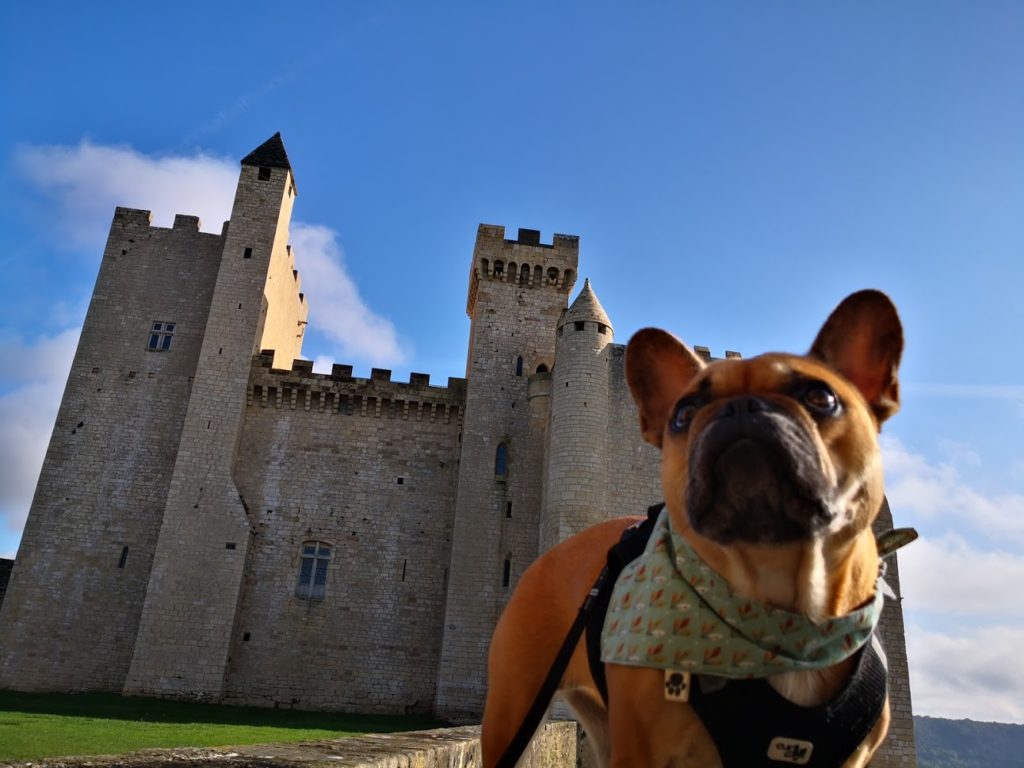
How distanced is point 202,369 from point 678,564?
932 inches

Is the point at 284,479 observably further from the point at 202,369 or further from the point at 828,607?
the point at 828,607

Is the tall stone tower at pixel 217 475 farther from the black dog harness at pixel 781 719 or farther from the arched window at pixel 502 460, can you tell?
the black dog harness at pixel 781 719

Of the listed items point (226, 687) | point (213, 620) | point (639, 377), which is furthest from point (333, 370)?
point (639, 377)

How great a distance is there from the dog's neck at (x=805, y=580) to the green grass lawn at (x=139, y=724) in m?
8.12

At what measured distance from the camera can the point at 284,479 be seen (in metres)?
23.3

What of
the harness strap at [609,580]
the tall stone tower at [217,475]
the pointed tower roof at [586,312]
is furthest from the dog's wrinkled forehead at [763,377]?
the tall stone tower at [217,475]

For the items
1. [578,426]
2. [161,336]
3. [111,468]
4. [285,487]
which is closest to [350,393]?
[285,487]

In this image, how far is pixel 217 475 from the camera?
2197 cm

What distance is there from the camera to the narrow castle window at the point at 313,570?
869 inches

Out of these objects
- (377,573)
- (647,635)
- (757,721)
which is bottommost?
(757,721)

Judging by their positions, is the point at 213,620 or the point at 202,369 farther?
the point at 202,369

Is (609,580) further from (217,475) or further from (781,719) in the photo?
(217,475)

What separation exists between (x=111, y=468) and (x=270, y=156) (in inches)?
494

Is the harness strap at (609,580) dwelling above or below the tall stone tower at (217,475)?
below
